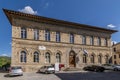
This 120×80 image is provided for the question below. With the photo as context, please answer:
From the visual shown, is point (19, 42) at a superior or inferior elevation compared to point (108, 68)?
superior

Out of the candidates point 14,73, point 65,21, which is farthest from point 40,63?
point 65,21

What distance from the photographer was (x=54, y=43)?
28344 mm

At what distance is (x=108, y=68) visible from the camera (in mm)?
30109

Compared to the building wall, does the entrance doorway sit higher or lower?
lower

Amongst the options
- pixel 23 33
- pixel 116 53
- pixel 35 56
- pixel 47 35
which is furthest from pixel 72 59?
pixel 116 53

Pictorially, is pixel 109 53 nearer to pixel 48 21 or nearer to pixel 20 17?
pixel 48 21

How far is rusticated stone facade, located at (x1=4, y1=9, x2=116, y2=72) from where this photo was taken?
25.4 metres

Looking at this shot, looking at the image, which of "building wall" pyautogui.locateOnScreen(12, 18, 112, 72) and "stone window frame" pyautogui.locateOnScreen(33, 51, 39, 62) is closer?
"building wall" pyautogui.locateOnScreen(12, 18, 112, 72)

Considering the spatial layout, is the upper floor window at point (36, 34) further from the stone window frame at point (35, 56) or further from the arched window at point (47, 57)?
the arched window at point (47, 57)

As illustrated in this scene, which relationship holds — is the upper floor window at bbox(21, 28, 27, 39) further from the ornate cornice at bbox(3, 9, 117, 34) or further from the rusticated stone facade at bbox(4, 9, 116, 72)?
the ornate cornice at bbox(3, 9, 117, 34)

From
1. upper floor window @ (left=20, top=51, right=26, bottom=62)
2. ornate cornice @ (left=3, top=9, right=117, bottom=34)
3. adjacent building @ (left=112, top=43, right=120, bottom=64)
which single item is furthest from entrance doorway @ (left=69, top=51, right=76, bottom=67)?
adjacent building @ (left=112, top=43, right=120, bottom=64)

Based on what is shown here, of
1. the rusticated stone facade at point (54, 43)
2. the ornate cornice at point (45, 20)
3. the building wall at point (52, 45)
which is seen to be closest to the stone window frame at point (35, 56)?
the rusticated stone facade at point (54, 43)

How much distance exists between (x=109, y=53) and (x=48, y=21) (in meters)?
16.0

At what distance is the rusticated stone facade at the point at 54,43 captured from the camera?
2539cm
